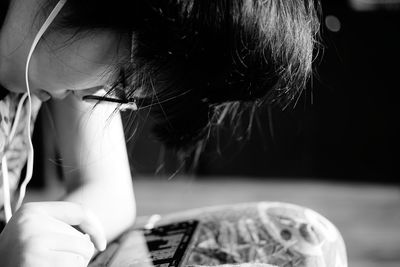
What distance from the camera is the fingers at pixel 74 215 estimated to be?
53 cm

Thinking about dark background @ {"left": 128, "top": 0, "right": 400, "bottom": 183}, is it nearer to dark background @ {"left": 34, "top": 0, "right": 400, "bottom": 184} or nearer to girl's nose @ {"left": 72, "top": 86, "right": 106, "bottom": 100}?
dark background @ {"left": 34, "top": 0, "right": 400, "bottom": 184}

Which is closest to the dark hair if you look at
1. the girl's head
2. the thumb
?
the girl's head

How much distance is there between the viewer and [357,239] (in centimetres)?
154

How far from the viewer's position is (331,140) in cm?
203

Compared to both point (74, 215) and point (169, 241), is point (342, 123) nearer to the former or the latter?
point (169, 241)

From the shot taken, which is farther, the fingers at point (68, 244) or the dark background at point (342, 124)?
the dark background at point (342, 124)

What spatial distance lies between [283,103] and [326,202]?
1221 mm

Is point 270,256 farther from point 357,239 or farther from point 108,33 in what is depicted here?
point 357,239

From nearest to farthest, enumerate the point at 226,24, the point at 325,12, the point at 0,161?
1. the point at 226,24
2. the point at 0,161
3. the point at 325,12

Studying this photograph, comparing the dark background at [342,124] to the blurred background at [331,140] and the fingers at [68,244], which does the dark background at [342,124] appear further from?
the fingers at [68,244]

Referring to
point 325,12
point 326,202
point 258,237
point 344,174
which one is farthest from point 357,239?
point 258,237

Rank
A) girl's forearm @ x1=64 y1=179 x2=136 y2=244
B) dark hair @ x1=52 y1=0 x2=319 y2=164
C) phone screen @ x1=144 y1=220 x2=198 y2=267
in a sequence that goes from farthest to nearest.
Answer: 1. girl's forearm @ x1=64 y1=179 x2=136 y2=244
2. phone screen @ x1=144 y1=220 x2=198 y2=267
3. dark hair @ x1=52 y1=0 x2=319 y2=164

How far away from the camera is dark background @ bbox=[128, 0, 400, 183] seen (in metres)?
1.98

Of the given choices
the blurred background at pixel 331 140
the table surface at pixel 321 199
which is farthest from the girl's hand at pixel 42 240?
the blurred background at pixel 331 140
